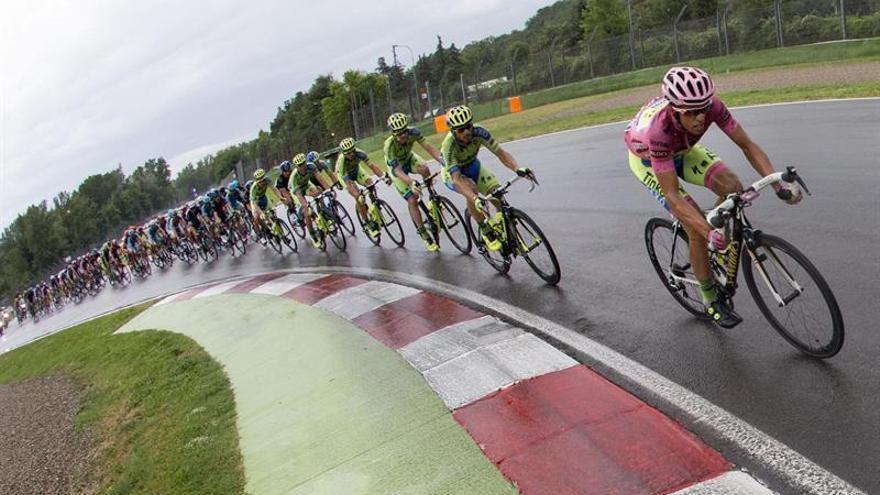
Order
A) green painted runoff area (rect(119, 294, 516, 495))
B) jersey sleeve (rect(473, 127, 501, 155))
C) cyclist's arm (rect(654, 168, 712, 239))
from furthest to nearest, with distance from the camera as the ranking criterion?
jersey sleeve (rect(473, 127, 501, 155)) → cyclist's arm (rect(654, 168, 712, 239)) → green painted runoff area (rect(119, 294, 516, 495))

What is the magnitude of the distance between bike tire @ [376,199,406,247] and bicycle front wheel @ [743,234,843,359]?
8774 millimetres

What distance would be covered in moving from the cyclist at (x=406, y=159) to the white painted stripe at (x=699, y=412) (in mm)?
4134

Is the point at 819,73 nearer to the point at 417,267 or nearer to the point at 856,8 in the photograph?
the point at 856,8

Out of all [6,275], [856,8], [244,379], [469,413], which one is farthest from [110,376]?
[6,275]

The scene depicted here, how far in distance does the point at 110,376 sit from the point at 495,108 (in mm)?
33422

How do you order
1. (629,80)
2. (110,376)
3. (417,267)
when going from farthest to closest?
1. (629,80)
2. (110,376)
3. (417,267)

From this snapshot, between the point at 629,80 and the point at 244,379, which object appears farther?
the point at 629,80

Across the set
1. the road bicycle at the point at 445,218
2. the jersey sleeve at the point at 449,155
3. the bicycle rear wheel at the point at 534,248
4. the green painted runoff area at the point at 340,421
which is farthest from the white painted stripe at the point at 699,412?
the road bicycle at the point at 445,218

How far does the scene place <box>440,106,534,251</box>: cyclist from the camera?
854 cm

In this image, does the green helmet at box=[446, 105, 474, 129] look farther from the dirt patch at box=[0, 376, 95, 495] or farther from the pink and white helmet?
the dirt patch at box=[0, 376, 95, 495]

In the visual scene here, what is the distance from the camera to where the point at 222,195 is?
903 inches

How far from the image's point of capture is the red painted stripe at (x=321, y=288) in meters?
10.9

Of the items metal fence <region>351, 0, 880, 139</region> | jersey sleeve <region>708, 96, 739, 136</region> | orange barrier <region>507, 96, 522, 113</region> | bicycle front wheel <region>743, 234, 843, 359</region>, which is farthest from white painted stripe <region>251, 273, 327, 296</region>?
orange barrier <region>507, 96, 522, 113</region>

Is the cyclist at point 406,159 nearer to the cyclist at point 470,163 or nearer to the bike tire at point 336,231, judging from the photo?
the cyclist at point 470,163
